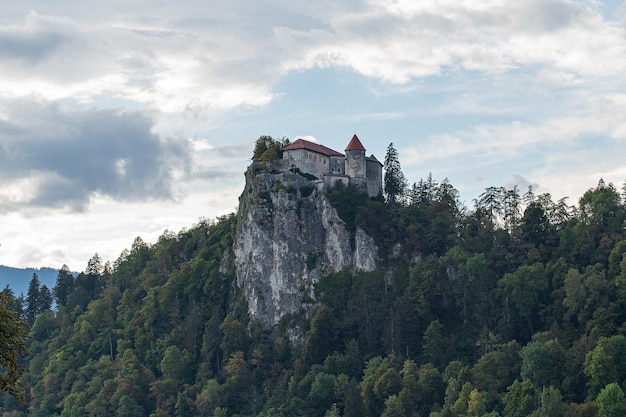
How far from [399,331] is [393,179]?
977 inches

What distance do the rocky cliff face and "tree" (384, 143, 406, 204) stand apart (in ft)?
33.1

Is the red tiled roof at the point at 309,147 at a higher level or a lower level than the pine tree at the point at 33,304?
higher

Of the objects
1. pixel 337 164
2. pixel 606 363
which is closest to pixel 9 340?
pixel 606 363

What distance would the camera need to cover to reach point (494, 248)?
322 feet

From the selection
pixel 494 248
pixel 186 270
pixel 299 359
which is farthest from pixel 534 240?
pixel 186 270

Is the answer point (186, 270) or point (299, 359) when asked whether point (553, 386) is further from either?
point (186, 270)

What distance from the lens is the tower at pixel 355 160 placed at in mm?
105438

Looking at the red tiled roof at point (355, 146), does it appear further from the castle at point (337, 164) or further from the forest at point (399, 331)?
the forest at point (399, 331)

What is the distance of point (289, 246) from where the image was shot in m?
104

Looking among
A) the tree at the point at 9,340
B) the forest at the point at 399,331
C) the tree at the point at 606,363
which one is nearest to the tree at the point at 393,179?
the forest at the point at 399,331

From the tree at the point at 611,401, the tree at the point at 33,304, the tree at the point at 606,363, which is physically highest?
the tree at the point at 33,304

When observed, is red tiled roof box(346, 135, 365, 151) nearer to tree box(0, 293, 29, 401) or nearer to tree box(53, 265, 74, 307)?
tree box(53, 265, 74, 307)

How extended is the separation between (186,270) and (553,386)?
51.4 meters

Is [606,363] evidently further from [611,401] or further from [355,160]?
[355,160]
